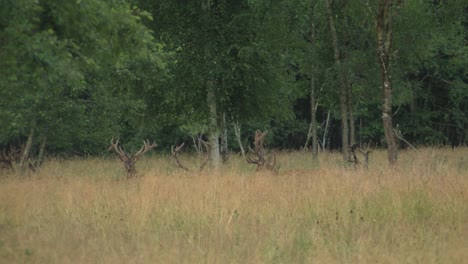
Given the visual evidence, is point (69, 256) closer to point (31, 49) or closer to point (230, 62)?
point (31, 49)

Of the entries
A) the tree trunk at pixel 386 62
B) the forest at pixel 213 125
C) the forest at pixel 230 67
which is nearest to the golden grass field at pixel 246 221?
the forest at pixel 213 125

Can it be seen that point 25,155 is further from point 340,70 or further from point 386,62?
point 386,62

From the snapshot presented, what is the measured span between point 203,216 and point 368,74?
535 inches

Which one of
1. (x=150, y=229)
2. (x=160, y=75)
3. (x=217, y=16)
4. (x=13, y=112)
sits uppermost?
(x=217, y=16)

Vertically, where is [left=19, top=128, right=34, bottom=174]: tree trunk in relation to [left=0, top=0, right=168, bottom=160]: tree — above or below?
below

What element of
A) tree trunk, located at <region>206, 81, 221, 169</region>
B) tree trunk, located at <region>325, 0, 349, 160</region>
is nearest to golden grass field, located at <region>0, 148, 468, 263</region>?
tree trunk, located at <region>206, 81, 221, 169</region>

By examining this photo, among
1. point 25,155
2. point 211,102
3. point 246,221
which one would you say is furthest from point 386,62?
point 25,155

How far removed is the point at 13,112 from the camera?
17672mm

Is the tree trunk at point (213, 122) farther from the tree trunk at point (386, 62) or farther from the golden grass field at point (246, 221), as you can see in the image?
the golden grass field at point (246, 221)

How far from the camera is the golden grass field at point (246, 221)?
599cm

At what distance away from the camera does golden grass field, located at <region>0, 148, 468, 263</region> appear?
599 centimetres

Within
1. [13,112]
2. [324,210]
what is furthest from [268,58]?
[324,210]

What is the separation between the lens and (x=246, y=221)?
310 inches

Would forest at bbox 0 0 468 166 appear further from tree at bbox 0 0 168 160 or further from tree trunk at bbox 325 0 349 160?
tree at bbox 0 0 168 160
